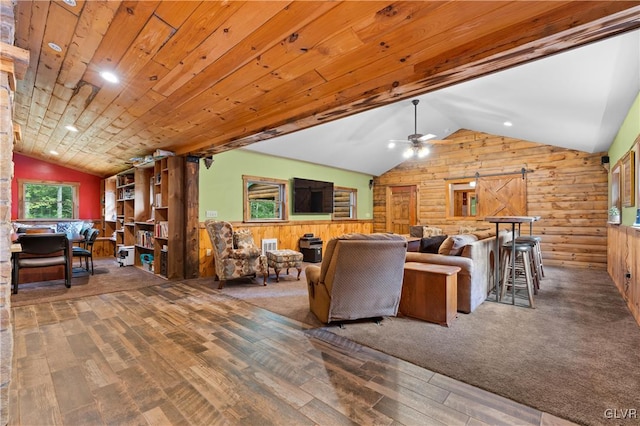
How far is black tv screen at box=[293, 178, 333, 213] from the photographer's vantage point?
274 inches

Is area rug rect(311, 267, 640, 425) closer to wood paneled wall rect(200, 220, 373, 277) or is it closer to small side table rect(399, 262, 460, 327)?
small side table rect(399, 262, 460, 327)

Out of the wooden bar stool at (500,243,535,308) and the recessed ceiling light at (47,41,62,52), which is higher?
the recessed ceiling light at (47,41,62,52)

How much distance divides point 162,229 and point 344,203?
508 centimetres

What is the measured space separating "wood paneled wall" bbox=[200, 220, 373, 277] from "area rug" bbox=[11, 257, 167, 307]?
82 centimetres

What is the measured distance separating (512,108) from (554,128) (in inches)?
40.8

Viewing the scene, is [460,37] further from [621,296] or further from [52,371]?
[621,296]

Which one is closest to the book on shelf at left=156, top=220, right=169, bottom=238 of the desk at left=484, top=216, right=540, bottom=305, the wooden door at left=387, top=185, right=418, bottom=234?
the desk at left=484, top=216, right=540, bottom=305

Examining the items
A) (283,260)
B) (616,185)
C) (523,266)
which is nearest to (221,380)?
(283,260)

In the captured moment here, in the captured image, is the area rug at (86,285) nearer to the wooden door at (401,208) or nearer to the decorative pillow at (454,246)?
the decorative pillow at (454,246)

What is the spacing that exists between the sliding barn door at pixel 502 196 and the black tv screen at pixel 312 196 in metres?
3.96

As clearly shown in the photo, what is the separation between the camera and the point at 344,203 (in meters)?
8.75

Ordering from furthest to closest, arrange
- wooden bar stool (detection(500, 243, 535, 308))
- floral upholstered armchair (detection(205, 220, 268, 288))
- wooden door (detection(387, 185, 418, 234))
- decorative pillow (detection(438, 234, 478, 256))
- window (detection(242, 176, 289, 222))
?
wooden door (detection(387, 185, 418, 234))
window (detection(242, 176, 289, 222))
floral upholstered armchair (detection(205, 220, 268, 288))
wooden bar stool (detection(500, 243, 535, 308))
decorative pillow (detection(438, 234, 478, 256))

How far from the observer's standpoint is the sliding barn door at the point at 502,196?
22.5 feet

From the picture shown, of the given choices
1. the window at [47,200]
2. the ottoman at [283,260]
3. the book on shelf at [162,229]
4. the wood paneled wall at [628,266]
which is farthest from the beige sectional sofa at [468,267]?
the window at [47,200]
